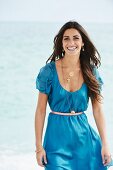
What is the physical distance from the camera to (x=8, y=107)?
260 inches

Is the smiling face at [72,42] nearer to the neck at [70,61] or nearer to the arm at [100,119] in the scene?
the neck at [70,61]

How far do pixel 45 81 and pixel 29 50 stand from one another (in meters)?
4.55

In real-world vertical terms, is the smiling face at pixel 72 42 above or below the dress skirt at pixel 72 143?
above

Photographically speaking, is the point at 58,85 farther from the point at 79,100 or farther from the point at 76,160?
the point at 76,160

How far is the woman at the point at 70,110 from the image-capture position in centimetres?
258

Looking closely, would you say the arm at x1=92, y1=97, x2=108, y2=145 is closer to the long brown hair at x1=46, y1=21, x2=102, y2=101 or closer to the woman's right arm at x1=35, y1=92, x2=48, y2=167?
the long brown hair at x1=46, y1=21, x2=102, y2=101

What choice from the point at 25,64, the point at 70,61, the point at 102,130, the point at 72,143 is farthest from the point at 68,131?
the point at 25,64

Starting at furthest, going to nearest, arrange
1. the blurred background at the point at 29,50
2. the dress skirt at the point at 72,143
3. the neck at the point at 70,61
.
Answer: the blurred background at the point at 29,50
the neck at the point at 70,61
the dress skirt at the point at 72,143

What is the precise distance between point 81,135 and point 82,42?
51cm

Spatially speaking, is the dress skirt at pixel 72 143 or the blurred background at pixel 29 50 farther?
the blurred background at pixel 29 50

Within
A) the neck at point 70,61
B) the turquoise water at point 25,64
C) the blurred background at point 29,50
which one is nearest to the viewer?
the neck at point 70,61

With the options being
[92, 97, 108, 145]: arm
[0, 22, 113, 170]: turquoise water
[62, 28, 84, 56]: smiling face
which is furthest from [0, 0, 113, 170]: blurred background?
[62, 28, 84, 56]: smiling face

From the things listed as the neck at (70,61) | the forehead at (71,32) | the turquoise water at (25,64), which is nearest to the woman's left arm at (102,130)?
the neck at (70,61)

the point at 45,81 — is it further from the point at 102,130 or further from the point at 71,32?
the point at 102,130
